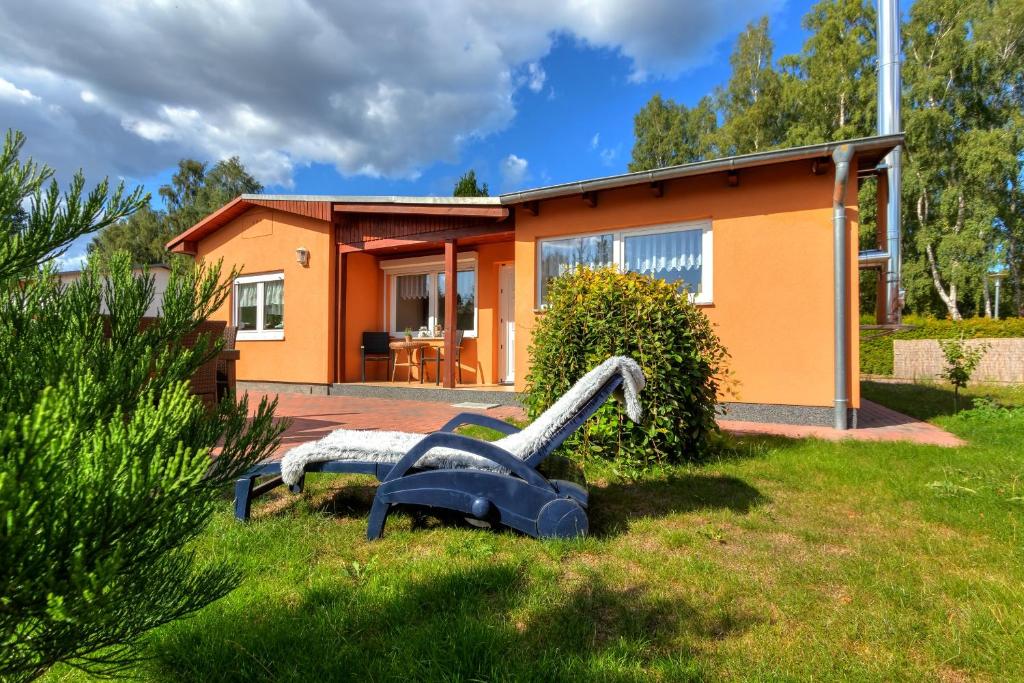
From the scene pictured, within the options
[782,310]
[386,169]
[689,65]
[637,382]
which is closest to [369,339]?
[782,310]

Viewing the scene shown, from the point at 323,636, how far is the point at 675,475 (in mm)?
2801

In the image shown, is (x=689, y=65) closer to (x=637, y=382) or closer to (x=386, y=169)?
(x=637, y=382)

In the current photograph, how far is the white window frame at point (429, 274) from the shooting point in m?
9.88

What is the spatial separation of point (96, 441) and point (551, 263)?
24.6 ft

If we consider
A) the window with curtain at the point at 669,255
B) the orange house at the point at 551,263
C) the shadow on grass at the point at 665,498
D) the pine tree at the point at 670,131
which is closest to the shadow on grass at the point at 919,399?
the orange house at the point at 551,263

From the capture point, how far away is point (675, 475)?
3725 millimetres

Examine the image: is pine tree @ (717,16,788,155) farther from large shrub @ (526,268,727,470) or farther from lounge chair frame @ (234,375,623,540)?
lounge chair frame @ (234,375,623,540)

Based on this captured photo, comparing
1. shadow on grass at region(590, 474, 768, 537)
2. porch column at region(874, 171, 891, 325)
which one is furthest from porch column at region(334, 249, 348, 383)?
porch column at region(874, 171, 891, 325)

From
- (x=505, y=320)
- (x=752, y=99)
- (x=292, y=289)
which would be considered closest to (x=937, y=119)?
(x=752, y=99)

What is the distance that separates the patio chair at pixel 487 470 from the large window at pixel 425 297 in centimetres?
714

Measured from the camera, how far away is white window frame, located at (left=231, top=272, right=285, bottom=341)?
10547 millimetres

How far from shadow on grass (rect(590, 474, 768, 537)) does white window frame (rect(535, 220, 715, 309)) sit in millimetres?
3357

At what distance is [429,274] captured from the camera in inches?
413

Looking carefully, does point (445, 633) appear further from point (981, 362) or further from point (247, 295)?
point (981, 362)
